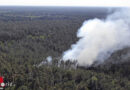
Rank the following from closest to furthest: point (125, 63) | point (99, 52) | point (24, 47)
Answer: point (125, 63) → point (99, 52) → point (24, 47)

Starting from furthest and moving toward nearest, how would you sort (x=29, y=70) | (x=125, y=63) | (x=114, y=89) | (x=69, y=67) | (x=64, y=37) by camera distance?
(x=64, y=37)
(x=125, y=63)
(x=69, y=67)
(x=29, y=70)
(x=114, y=89)

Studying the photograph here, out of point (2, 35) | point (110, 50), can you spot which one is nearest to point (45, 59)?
point (110, 50)

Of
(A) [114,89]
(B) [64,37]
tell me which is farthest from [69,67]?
(B) [64,37]

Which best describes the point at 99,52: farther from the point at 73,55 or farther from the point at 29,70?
the point at 29,70

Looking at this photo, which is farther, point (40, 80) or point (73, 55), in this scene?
point (73, 55)

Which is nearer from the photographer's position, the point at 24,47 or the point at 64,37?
the point at 24,47

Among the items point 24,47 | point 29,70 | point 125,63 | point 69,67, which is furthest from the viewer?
point 24,47

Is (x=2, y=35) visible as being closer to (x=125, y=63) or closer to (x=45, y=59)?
(x=45, y=59)

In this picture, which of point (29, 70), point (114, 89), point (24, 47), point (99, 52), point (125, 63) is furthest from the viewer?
point (24, 47)
